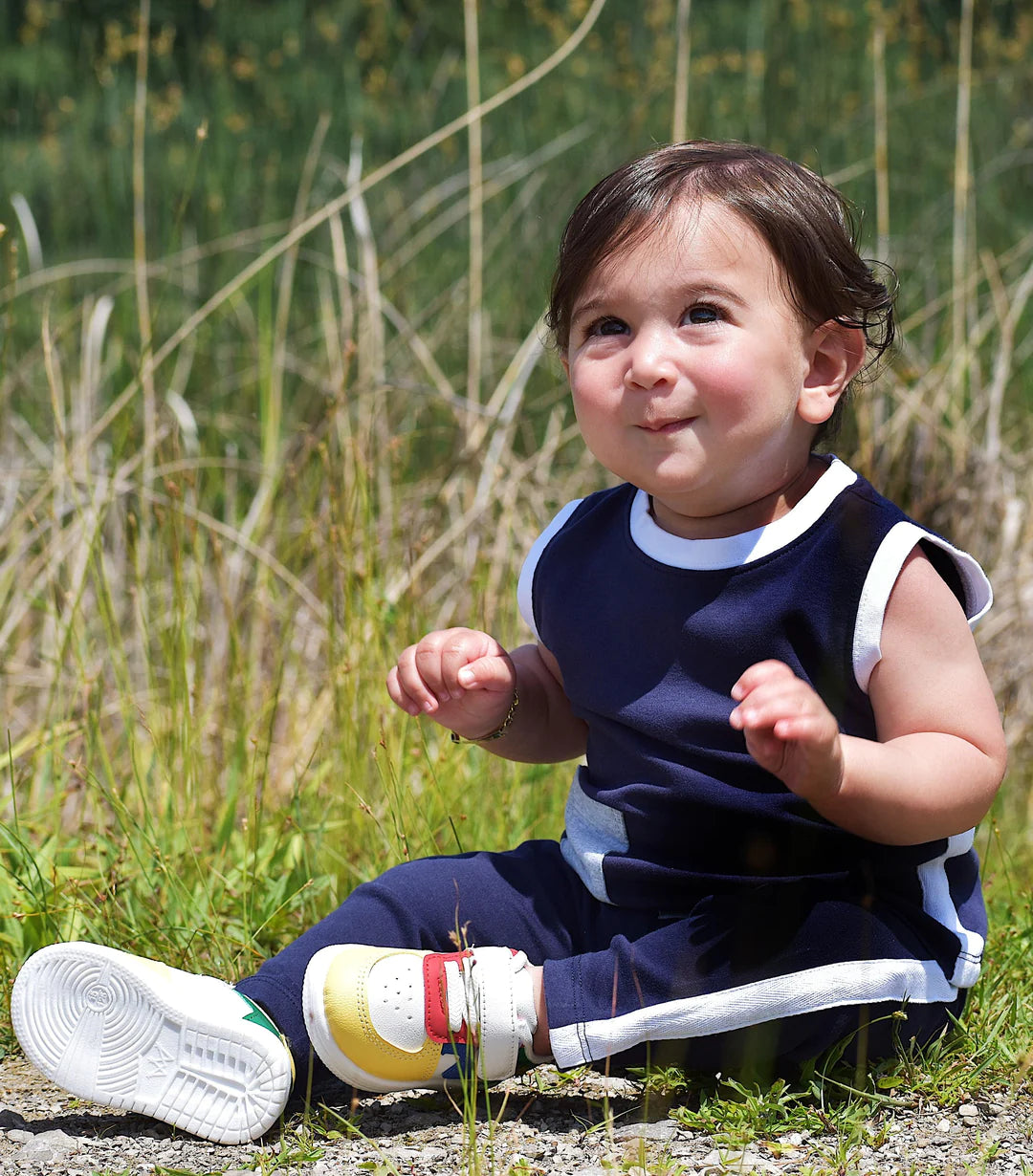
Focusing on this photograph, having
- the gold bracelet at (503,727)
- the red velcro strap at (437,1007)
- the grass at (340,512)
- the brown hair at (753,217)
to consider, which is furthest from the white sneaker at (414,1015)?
the brown hair at (753,217)

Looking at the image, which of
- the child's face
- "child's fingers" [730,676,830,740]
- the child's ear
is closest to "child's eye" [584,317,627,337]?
the child's face

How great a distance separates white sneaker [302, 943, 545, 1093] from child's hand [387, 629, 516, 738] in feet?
0.98

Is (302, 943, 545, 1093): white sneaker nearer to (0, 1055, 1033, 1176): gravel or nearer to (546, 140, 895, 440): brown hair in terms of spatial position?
(0, 1055, 1033, 1176): gravel

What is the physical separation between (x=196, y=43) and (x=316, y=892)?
3.69m

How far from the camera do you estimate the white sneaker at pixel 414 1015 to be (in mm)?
1461

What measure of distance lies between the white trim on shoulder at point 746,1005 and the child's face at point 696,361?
530 millimetres

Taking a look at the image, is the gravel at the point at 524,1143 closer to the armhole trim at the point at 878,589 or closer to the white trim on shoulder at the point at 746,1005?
the white trim on shoulder at the point at 746,1005

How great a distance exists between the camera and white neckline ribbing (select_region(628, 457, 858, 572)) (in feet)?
4.94

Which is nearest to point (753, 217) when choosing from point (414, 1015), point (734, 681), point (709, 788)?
point (734, 681)

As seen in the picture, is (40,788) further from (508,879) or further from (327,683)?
(508,879)

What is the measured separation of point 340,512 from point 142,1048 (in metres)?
0.97

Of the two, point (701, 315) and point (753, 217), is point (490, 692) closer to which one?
point (701, 315)

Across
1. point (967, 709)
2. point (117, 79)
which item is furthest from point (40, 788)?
point (117, 79)

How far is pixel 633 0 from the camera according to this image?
4.58 m
